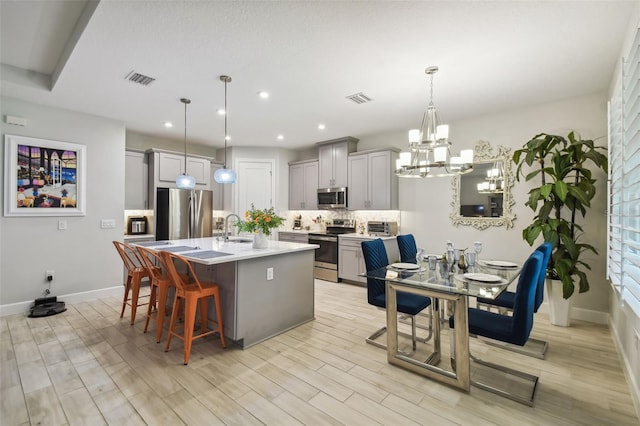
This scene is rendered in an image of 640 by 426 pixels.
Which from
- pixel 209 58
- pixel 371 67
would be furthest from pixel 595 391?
pixel 209 58

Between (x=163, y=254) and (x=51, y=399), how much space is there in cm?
123

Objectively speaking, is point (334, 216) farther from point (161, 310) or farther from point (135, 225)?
point (161, 310)

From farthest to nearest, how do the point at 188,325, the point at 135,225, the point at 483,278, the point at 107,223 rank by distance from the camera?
the point at 135,225 < the point at 107,223 < the point at 188,325 < the point at 483,278

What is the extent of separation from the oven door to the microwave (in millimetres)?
656

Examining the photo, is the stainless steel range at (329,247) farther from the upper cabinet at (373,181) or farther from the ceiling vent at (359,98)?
the ceiling vent at (359,98)

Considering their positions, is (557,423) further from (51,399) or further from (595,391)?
(51,399)

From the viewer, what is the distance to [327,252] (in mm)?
5828

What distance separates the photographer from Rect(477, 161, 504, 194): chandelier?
4344 millimetres

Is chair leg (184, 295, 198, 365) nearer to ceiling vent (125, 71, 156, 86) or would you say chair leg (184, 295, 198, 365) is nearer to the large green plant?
ceiling vent (125, 71, 156, 86)

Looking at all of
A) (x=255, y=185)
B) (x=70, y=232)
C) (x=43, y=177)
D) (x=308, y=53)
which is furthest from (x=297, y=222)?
(x=308, y=53)

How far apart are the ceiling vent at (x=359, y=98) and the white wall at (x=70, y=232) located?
12.1ft

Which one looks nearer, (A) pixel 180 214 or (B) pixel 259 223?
(B) pixel 259 223

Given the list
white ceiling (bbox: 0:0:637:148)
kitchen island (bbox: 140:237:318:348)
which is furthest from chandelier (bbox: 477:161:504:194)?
kitchen island (bbox: 140:237:318:348)

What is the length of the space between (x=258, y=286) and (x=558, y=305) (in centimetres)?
348
